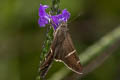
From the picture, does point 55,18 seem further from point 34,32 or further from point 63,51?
point 34,32

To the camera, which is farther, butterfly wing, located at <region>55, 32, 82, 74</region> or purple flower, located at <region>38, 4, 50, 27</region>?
purple flower, located at <region>38, 4, 50, 27</region>

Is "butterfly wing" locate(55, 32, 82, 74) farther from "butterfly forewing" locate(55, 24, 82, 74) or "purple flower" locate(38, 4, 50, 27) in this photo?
"purple flower" locate(38, 4, 50, 27)

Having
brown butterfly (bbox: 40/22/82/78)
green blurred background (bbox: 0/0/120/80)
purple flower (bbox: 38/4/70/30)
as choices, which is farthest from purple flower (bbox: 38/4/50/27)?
green blurred background (bbox: 0/0/120/80)

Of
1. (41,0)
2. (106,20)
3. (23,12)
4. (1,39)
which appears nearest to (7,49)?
(1,39)

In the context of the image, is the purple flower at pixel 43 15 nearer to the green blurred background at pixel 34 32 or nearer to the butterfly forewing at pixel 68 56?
the butterfly forewing at pixel 68 56

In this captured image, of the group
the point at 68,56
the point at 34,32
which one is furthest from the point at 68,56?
the point at 34,32

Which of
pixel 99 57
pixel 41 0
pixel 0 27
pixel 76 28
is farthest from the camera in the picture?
pixel 76 28

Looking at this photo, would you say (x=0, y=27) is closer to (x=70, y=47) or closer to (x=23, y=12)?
(x=23, y=12)
